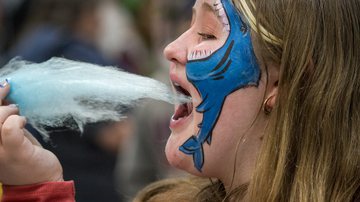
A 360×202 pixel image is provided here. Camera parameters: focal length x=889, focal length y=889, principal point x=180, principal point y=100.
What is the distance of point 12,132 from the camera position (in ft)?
8.00

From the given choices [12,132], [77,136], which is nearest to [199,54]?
[12,132]

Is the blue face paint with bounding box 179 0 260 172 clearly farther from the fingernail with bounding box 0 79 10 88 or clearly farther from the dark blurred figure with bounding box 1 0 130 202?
the dark blurred figure with bounding box 1 0 130 202

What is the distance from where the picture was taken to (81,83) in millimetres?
2557

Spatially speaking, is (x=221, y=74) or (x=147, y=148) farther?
(x=147, y=148)

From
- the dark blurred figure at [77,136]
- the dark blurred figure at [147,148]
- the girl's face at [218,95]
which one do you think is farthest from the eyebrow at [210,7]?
the dark blurred figure at [147,148]

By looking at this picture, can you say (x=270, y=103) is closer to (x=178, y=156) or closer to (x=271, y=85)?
(x=271, y=85)

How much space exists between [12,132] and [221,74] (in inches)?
23.4

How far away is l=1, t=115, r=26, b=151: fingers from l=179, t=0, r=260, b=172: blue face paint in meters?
0.45

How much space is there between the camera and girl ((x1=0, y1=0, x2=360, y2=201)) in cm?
234

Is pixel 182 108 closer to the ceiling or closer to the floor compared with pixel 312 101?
closer to the floor

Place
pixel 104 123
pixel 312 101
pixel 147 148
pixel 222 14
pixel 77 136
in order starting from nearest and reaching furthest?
pixel 312 101 < pixel 222 14 < pixel 77 136 < pixel 104 123 < pixel 147 148

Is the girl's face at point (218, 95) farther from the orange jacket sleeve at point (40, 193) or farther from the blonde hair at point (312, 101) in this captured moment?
the orange jacket sleeve at point (40, 193)

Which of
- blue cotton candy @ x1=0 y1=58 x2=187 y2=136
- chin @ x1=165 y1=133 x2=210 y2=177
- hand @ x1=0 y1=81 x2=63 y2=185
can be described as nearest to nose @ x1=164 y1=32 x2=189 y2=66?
blue cotton candy @ x1=0 y1=58 x2=187 y2=136

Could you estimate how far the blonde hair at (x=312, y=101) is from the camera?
2.34m
